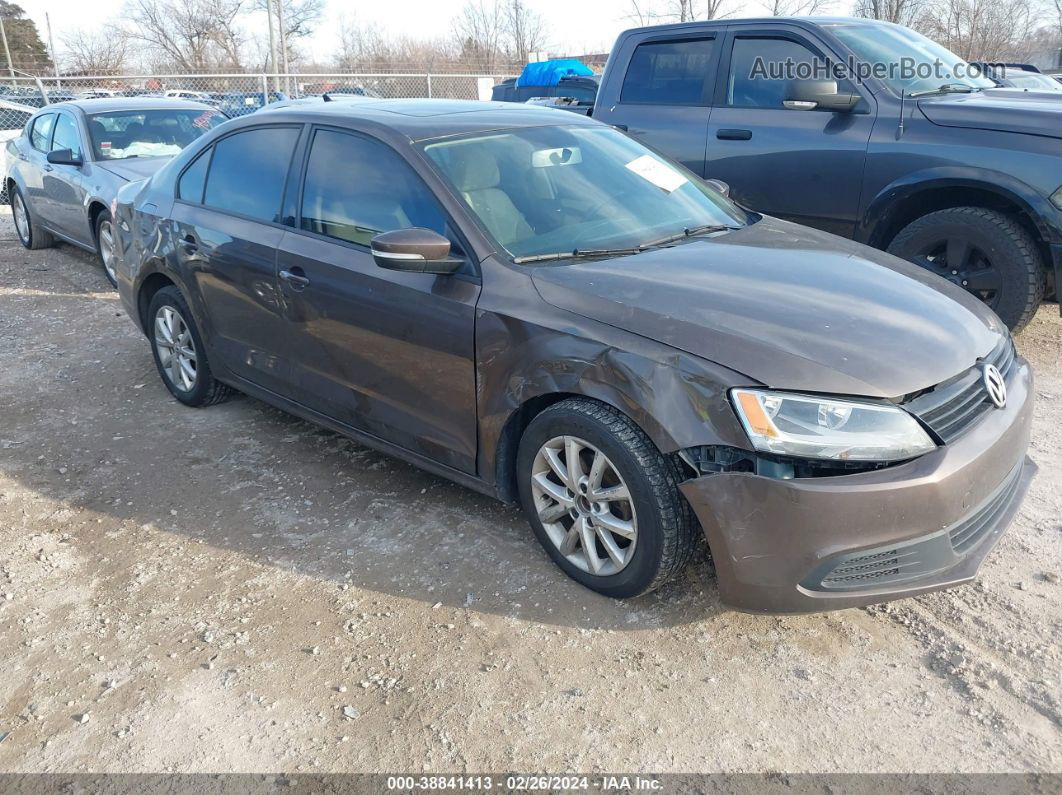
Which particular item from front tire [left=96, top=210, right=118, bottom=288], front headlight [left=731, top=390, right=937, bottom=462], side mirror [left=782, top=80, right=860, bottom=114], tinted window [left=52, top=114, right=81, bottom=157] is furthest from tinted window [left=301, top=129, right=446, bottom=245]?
tinted window [left=52, top=114, right=81, bottom=157]

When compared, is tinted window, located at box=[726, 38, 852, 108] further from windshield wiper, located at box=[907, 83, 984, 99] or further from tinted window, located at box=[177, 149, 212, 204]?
tinted window, located at box=[177, 149, 212, 204]

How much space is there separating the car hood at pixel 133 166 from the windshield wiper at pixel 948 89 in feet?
20.1

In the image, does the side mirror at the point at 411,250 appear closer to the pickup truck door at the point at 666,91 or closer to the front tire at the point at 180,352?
the front tire at the point at 180,352

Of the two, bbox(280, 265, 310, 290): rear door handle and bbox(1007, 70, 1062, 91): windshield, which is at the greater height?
bbox(1007, 70, 1062, 91): windshield

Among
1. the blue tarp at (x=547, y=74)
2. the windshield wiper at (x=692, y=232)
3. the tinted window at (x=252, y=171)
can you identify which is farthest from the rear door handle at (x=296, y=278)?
the blue tarp at (x=547, y=74)

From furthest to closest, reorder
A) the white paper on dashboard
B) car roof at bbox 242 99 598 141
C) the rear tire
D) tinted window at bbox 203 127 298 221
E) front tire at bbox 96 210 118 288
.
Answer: the rear tire, front tire at bbox 96 210 118 288, tinted window at bbox 203 127 298 221, the white paper on dashboard, car roof at bbox 242 99 598 141

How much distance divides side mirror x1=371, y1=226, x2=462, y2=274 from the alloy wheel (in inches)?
131

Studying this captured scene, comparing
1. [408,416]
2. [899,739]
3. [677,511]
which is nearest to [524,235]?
[408,416]

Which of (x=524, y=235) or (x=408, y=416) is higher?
(x=524, y=235)

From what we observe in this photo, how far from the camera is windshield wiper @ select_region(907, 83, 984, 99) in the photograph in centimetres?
551

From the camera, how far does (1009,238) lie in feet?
16.1

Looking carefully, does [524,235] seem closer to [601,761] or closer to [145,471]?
[601,761]

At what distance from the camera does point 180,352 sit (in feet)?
16.5

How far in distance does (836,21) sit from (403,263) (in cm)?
434
